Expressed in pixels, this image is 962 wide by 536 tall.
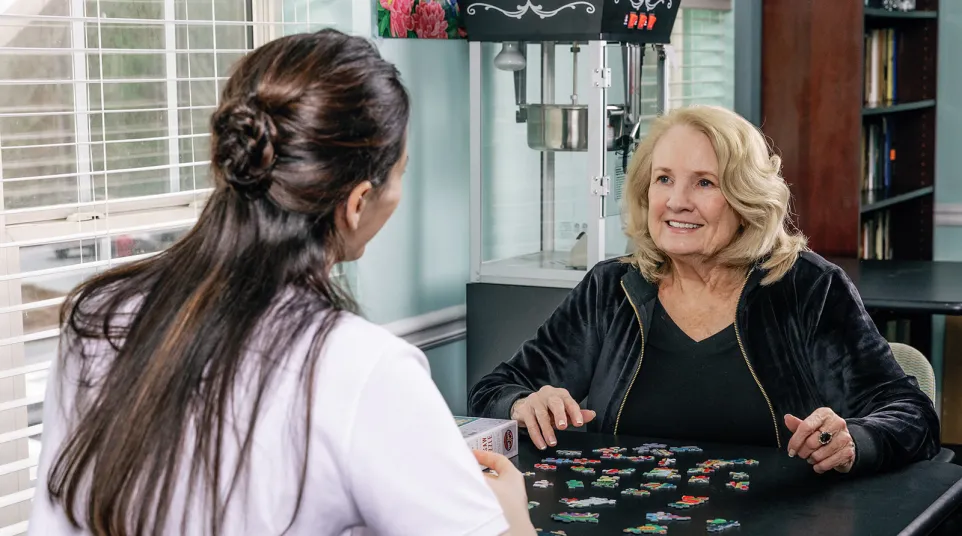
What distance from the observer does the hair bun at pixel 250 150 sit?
3.36 feet

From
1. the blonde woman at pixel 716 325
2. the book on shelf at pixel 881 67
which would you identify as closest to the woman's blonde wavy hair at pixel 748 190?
the blonde woman at pixel 716 325

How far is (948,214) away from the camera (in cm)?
527

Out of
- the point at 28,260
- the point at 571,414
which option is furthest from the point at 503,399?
the point at 28,260

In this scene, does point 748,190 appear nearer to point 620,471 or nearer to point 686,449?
point 686,449

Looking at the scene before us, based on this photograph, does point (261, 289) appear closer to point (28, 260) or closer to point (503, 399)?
point (503, 399)

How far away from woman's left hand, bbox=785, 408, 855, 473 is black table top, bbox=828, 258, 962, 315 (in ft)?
4.88

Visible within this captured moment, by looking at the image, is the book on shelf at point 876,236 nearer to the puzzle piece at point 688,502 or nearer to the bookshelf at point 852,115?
the bookshelf at point 852,115

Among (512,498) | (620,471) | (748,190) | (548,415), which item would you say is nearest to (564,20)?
(748,190)

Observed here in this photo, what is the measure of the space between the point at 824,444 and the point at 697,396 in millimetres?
453

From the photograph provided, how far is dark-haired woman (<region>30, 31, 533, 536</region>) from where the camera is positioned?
0.98 metres

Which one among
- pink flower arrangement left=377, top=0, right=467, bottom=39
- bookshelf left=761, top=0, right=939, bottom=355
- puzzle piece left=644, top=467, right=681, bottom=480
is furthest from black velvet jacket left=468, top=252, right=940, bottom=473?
bookshelf left=761, top=0, right=939, bottom=355

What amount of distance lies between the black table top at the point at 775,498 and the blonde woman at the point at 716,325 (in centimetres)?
28

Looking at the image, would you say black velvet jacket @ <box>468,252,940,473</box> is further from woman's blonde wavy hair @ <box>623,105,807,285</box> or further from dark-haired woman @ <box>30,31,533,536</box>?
dark-haired woman @ <box>30,31,533,536</box>

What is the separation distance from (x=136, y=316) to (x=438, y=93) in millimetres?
2398
